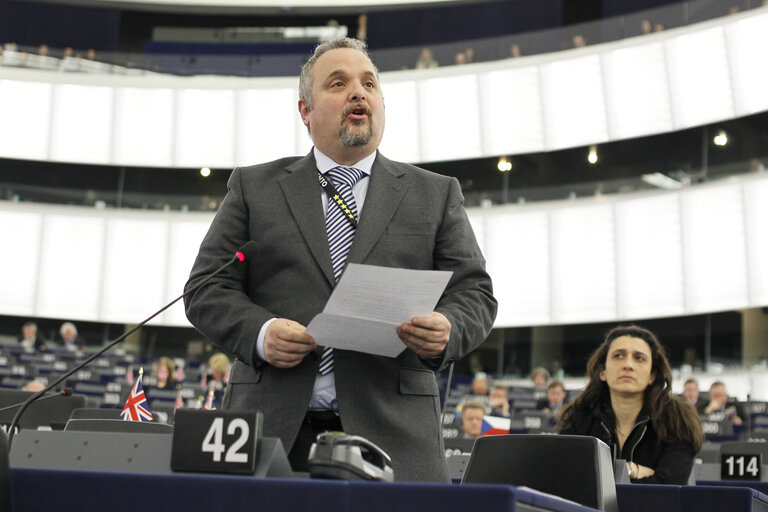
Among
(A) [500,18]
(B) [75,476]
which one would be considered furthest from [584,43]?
(B) [75,476]

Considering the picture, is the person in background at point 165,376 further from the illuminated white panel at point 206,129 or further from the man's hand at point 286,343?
the man's hand at point 286,343

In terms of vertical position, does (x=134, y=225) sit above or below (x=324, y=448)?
above

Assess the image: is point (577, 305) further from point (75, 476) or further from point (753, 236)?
point (75, 476)

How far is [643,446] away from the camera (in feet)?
13.4

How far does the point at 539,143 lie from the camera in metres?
18.2

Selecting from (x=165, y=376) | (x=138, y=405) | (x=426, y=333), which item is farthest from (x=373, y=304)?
(x=165, y=376)

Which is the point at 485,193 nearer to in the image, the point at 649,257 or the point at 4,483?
the point at 649,257

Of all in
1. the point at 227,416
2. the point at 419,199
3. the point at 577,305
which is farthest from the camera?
the point at 577,305

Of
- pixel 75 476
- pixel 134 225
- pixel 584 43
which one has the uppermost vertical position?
pixel 584 43

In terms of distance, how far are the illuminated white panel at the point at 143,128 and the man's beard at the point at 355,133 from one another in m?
18.6

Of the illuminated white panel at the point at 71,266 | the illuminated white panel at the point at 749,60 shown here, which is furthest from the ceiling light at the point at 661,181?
the illuminated white panel at the point at 71,266

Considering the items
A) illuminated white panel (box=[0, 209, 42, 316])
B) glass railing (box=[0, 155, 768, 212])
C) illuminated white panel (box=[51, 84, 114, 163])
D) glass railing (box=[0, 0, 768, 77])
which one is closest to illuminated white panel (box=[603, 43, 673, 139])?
glass railing (box=[0, 0, 768, 77])

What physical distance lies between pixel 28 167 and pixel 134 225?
272cm

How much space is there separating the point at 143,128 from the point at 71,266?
3.20 metres
